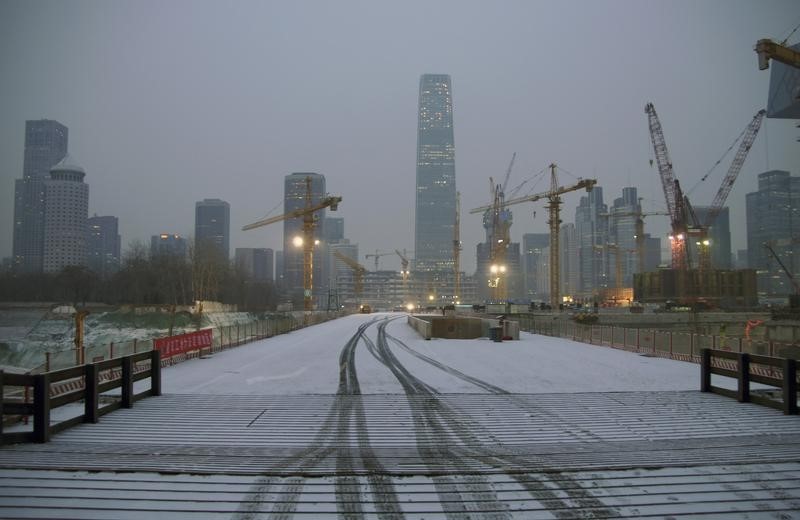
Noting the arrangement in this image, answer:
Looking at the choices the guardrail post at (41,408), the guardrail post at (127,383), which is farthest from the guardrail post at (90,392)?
the guardrail post at (127,383)

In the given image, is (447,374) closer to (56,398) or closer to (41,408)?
(56,398)

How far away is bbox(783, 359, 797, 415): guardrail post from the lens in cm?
1109

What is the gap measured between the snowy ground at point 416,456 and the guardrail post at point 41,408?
23 centimetres

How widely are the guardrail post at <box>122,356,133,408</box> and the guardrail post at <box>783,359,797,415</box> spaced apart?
548 inches

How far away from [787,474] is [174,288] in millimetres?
100928

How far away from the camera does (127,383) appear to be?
39.0ft

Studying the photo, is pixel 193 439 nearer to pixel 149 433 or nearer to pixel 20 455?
pixel 149 433

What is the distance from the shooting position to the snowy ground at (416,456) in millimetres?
6270

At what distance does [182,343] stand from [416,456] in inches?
690

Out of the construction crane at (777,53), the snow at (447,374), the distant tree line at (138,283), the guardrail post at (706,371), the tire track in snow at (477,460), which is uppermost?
the construction crane at (777,53)

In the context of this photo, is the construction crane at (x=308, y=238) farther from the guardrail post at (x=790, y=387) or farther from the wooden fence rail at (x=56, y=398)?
the guardrail post at (x=790, y=387)

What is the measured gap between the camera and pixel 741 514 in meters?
6.07

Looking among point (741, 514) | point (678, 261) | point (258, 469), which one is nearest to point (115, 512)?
point (258, 469)

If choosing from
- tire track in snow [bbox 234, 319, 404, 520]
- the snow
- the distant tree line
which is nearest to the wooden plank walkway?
tire track in snow [bbox 234, 319, 404, 520]
